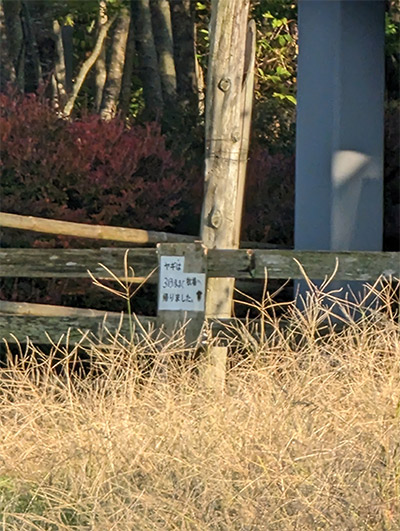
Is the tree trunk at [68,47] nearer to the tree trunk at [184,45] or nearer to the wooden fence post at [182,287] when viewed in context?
the tree trunk at [184,45]

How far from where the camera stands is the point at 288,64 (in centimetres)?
1381

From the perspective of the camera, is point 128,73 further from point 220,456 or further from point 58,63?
point 220,456

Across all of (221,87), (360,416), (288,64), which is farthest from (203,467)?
(288,64)

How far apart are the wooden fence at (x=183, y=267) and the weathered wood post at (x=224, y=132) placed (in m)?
0.38

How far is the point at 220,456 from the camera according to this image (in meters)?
4.39

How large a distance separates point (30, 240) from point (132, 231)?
94 centimetres

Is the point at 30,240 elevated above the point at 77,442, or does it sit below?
above

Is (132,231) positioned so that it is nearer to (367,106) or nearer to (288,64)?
(367,106)

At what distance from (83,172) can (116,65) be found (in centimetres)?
386

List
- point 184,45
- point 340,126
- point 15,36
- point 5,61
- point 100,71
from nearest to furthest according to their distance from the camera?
point 340,126 → point 5,61 → point 184,45 → point 15,36 → point 100,71

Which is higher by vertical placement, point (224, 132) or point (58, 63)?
point (58, 63)

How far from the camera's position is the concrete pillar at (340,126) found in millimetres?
8281

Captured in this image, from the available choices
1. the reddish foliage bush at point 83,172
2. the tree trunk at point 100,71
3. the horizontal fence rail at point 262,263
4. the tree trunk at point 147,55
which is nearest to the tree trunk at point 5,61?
the tree trunk at point 100,71

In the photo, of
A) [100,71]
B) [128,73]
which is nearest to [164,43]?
[128,73]
